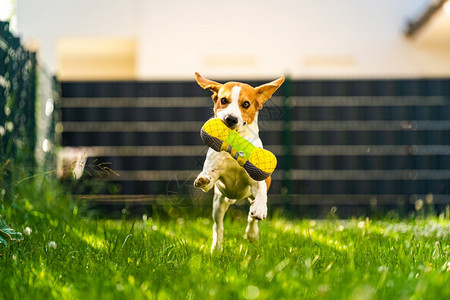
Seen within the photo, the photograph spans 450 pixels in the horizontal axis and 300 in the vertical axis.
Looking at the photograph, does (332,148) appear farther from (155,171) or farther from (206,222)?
(206,222)

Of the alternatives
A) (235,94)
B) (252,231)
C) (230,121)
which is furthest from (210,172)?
(252,231)

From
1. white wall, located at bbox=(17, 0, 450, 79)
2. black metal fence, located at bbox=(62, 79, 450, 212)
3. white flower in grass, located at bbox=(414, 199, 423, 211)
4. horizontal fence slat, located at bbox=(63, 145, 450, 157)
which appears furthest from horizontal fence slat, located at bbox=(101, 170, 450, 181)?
white wall, located at bbox=(17, 0, 450, 79)

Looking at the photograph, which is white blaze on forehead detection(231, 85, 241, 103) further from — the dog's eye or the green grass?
the green grass

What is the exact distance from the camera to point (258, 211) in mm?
1972

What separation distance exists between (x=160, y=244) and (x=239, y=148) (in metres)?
0.81

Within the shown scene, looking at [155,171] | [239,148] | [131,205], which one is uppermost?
[239,148]

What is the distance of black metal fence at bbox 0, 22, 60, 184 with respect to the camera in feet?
13.0

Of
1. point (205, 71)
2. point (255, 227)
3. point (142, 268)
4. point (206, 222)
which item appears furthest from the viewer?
point (205, 71)

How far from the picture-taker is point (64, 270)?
200 cm

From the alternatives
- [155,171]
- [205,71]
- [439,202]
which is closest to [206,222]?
[155,171]

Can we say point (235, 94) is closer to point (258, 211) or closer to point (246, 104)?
point (246, 104)

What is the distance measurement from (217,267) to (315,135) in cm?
424

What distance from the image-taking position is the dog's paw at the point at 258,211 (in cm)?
195

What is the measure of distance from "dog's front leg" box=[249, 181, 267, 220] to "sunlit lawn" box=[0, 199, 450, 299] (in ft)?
0.57
